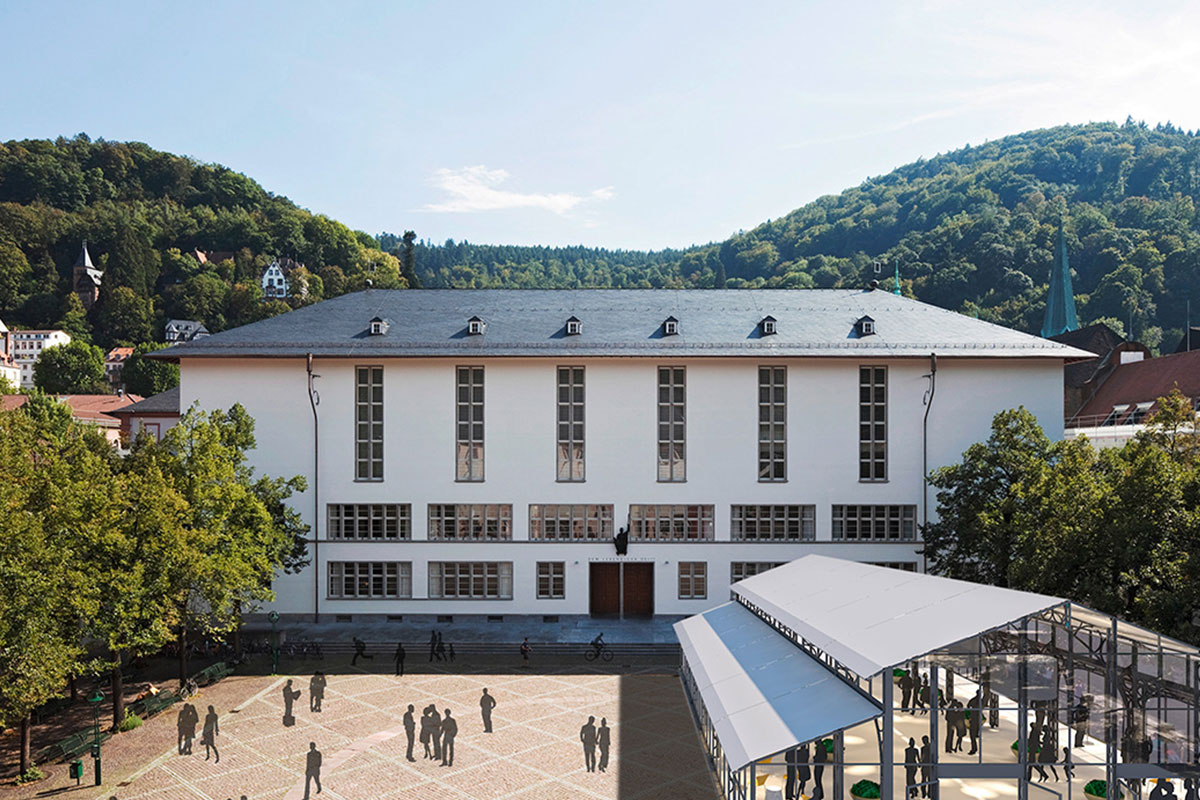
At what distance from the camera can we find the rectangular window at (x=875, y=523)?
137 ft

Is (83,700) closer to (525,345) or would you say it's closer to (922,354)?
(525,345)

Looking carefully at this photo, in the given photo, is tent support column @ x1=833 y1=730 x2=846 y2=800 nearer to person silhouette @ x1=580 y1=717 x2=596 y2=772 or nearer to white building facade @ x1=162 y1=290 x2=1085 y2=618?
person silhouette @ x1=580 y1=717 x2=596 y2=772

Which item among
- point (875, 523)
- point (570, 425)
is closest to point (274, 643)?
point (570, 425)

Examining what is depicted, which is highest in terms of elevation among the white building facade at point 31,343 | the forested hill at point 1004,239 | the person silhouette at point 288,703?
the forested hill at point 1004,239

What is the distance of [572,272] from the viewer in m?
165

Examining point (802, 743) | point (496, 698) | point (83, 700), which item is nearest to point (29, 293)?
point (83, 700)

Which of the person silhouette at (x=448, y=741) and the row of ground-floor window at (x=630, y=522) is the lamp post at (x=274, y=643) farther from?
the person silhouette at (x=448, y=741)

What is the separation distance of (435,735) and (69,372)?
118 meters

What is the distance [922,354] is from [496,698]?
27.3 m

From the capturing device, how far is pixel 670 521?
137 ft

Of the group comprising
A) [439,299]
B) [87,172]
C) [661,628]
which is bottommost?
[661,628]

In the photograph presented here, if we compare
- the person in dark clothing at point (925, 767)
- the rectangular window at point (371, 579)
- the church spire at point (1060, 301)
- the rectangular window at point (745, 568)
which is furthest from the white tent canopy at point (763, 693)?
the church spire at point (1060, 301)

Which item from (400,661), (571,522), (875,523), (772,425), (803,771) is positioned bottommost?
(400,661)

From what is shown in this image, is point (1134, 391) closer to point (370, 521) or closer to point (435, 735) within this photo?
point (370, 521)
